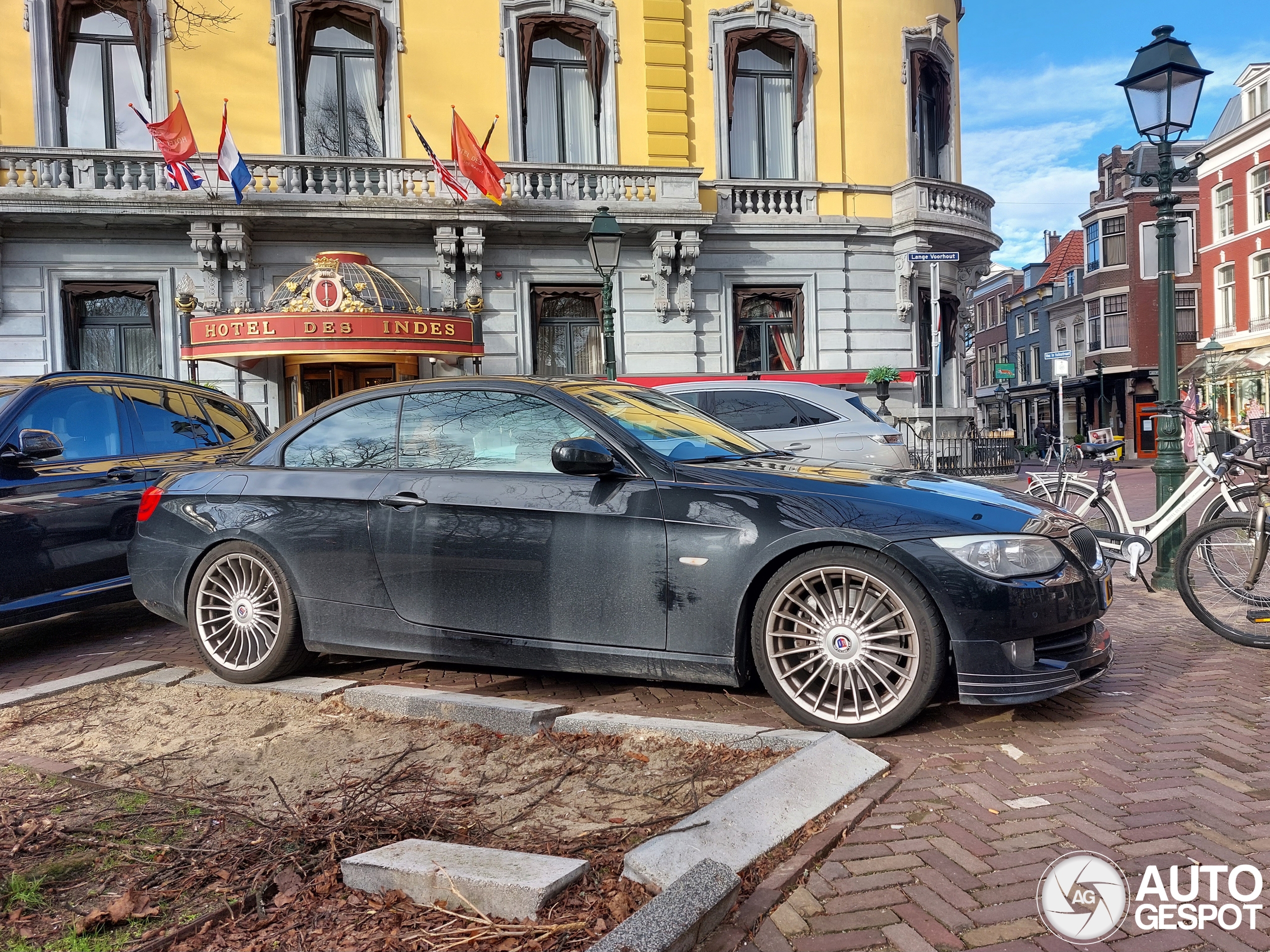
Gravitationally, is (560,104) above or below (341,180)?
above

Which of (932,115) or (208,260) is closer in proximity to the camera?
(208,260)

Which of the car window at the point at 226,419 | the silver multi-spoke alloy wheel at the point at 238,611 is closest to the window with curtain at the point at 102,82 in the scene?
the car window at the point at 226,419

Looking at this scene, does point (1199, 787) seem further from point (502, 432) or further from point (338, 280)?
point (338, 280)

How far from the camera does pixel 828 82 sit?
18.0 meters

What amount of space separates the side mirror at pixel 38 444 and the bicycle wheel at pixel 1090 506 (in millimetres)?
6589

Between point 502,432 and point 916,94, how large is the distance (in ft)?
58.8

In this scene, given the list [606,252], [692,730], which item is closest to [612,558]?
[692,730]

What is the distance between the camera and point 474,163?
15.4 m

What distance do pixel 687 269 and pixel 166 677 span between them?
13.7 metres

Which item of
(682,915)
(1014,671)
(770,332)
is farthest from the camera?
(770,332)

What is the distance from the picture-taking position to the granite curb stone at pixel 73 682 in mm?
4301

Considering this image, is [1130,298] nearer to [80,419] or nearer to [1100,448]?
[1100,448]

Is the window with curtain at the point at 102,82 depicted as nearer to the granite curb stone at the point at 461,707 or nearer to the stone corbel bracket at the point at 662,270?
the stone corbel bracket at the point at 662,270

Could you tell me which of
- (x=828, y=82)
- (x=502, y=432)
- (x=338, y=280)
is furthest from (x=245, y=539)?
(x=828, y=82)
